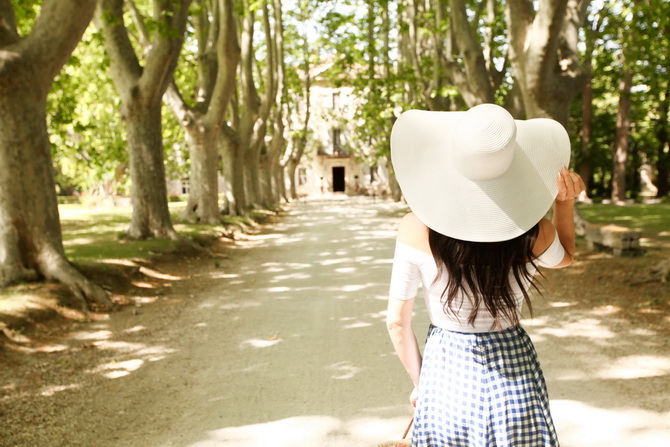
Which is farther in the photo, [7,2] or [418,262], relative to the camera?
[7,2]

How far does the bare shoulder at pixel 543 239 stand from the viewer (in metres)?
2.30

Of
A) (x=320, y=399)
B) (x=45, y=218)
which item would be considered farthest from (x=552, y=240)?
(x=45, y=218)

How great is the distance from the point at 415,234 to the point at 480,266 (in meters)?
0.25

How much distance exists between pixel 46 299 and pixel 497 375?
6.71 metres

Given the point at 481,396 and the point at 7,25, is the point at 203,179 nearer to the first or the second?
the point at 7,25

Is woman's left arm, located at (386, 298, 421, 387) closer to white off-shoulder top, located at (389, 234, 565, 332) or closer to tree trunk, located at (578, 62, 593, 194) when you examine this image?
white off-shoulder top, located at (389, 234, 565, 332)

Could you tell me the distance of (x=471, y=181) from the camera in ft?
7.11

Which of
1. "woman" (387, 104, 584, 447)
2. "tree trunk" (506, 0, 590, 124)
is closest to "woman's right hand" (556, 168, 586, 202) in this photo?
"woman" (387, 104, 584, 447)

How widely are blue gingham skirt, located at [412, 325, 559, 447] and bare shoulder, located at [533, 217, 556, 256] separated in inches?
12.5

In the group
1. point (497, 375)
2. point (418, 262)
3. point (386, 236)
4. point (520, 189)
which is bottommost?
point (386, 236)

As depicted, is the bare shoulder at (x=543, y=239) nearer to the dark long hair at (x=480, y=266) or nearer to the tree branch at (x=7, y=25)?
the dark long hair at (x=480, y=266)

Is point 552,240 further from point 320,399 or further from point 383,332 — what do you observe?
point 383,332

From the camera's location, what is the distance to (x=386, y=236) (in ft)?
58.5

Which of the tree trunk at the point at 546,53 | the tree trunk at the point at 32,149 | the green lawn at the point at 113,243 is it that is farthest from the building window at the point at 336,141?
the tree trunk at the point at 32,149
